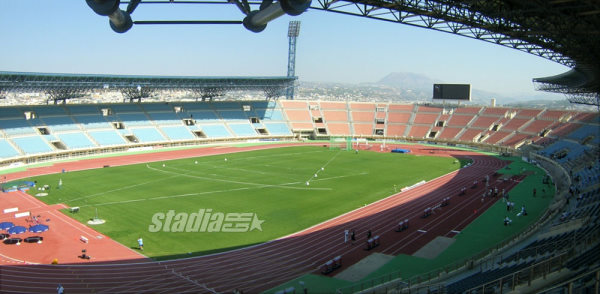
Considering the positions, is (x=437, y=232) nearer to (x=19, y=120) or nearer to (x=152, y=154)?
(x=152, y=154)

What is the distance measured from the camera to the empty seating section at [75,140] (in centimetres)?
5522

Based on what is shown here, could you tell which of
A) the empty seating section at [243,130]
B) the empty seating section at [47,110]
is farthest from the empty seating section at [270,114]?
the empty seating section at [47,110]

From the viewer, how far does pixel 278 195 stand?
35.2 m

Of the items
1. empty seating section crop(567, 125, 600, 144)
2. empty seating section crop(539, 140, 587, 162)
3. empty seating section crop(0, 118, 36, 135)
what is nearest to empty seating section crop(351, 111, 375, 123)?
empty seating section crop(539, 140, 587, 162)

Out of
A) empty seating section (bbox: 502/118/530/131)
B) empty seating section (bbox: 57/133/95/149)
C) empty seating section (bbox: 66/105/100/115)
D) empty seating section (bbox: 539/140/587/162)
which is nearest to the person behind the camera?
empty seating section (bbox: 539/140/587/162)

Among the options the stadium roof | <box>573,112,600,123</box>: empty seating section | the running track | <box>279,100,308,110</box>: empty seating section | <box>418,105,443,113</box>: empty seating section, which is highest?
the stadium roof

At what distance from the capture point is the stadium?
19.2m

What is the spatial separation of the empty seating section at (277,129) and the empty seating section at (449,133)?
83.6ft

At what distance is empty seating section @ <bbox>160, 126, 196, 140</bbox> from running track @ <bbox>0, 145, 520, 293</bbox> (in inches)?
1599

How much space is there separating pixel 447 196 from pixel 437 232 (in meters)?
9.76

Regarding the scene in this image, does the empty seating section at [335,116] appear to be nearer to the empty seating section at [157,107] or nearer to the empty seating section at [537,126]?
the empty seating section at [157,107]

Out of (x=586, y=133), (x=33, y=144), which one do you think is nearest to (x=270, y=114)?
(x=33, y=144)

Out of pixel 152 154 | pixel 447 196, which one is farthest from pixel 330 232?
pixel 152 154

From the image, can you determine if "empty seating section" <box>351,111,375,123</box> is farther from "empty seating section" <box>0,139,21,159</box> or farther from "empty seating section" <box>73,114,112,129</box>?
"empty seating section" <box>0,139,21,159</box>
